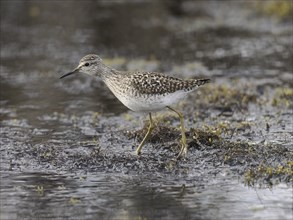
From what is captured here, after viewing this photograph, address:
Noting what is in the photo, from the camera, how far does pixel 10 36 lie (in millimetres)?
21438

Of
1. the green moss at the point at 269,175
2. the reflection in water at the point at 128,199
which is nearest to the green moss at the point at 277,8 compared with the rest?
the green moss at the point at 269,175

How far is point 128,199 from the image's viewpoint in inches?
360

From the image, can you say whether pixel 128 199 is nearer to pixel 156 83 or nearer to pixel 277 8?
pixel 156 83

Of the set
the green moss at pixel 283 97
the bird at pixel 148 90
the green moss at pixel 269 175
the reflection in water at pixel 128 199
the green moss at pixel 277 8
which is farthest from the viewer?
the green moss at pixel 277 8

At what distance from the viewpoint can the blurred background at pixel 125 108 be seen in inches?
357

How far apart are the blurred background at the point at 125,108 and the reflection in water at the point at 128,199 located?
0.01 m

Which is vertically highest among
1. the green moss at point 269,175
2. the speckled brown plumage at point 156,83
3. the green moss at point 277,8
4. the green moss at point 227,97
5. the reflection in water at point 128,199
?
the green moss at point 277,8

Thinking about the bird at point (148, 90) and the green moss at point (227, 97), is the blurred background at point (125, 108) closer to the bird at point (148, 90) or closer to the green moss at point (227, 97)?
the green moss at point (227, 97)

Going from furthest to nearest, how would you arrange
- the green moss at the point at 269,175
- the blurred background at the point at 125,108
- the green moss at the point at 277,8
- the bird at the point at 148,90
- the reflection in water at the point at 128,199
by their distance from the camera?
the green moss at the point at 277,8 < the bird at the point at 148,90 < the green moss at the point at 269,175 < the blurred background at the point at 125,108 < the reflection in water at the point at 128,199

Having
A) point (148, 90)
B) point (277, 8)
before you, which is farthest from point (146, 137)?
point (277, 8)

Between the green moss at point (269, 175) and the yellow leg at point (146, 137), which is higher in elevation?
the yellow leg at point (146, 137)

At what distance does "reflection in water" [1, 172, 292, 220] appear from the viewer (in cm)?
853

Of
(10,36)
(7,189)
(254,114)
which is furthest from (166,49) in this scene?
(7,189)

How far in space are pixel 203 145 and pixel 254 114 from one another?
110 inches
